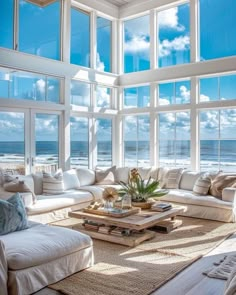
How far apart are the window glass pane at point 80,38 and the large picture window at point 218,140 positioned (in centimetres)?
311

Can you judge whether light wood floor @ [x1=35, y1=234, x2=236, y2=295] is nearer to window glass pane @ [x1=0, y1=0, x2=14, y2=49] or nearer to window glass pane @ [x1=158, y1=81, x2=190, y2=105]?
window glass pane @ [x1=158, y1=81, x2=190, y2=105]

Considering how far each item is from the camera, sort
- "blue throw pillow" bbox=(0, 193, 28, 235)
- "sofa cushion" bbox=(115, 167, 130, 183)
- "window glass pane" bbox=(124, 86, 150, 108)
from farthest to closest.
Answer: "window glass pane" bbox=(124, 86, 150, 108)
"sofa cushion" bbox=(115, 167, 130, 183)
"blue throw pillow" bbox=(0, 193, 28, 235)

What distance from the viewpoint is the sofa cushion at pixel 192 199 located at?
5543 millimetres

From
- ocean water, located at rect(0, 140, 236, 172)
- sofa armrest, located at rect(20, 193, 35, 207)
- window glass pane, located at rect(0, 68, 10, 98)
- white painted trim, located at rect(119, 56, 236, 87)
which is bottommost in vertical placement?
sofa armrest, located at rect(20, 193, 35, 207)

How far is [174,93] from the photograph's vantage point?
763cm

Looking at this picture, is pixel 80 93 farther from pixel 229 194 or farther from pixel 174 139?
pixel 229 194

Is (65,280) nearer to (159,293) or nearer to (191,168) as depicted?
(159,293)

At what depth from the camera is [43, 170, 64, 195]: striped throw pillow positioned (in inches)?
233

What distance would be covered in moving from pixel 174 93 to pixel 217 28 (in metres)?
1.68

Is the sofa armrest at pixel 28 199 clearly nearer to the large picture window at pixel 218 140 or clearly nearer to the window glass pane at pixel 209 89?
the large picture window at pixel 218 140

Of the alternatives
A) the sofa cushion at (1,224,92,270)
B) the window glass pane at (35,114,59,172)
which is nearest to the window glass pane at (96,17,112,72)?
the window glass pane at (35,114,59,172)

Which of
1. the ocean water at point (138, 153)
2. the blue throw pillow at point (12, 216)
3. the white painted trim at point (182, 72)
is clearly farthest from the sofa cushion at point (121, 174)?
the blue throw pillow at point (12, 216)

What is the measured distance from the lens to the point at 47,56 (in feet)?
22.5

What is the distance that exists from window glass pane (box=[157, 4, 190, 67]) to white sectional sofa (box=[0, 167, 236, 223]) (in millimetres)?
2711
